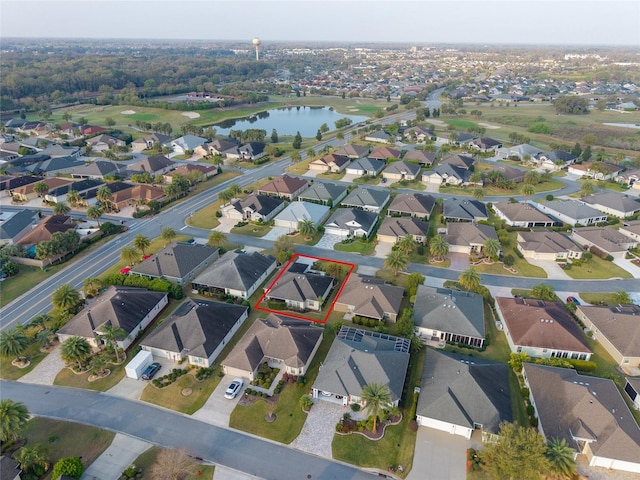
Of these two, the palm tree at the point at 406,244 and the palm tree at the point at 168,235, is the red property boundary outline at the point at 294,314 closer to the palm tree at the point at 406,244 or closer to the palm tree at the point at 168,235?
the palm tree at the point at 406,244

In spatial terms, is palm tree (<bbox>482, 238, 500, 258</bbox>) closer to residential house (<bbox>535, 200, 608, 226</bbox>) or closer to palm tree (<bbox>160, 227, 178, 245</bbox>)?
residential house (<bbox>535, 200, 608, 226</bbox>)

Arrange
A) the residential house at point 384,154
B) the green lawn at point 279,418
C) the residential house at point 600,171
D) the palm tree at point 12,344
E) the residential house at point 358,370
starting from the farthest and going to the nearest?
the residential house at point 384,154
the residential house at point 600,171
the palm tree at point 12,344
the residential house at point 358,370
the green lawn at point 279,418

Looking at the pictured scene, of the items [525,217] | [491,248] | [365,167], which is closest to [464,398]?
[491,248]

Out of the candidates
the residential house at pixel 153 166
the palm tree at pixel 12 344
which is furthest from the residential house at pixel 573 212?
the residential house at pixel 153 166

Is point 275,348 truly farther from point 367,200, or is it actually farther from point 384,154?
point 384,154

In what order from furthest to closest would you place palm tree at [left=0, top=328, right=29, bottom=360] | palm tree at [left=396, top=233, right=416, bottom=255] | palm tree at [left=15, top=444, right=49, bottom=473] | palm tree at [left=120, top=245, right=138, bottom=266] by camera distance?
palm tree at [left=396, top=233, right=416, bottom=255] < palm tree at [left=120, top=245, right=138, bottom=266] < palm tree at [left=0, top=328, right=29, bottom=360] < palm tree at [left=15, top=444, right=49, bottom=473]

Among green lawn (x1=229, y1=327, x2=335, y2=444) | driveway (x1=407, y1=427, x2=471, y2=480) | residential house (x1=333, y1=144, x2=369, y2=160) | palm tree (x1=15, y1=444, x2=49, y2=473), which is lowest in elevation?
green lawn (x1=229, y1=327, x2=335, y2=444)

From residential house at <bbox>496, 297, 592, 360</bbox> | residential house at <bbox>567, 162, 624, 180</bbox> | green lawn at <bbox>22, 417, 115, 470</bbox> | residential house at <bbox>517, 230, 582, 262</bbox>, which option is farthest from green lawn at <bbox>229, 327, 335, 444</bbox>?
residential house at <bbox>567, 162, 624, 180</bbox>
